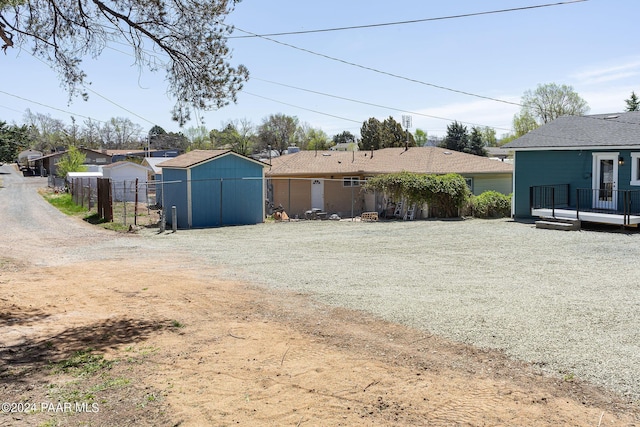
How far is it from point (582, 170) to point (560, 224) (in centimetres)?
336

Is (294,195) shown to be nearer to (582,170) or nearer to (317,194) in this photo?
(317,194)

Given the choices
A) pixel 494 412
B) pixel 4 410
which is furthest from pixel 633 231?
pixel 4 410

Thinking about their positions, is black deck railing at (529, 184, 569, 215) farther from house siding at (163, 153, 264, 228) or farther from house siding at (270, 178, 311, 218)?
house siding at (270, 178, 311, 218)

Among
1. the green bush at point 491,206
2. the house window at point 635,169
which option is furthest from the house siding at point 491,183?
the house window at point 635,169

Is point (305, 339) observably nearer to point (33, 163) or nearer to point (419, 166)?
point (419, 166)

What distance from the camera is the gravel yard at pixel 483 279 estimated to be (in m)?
6.88

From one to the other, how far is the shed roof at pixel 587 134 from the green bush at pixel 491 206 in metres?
2.95

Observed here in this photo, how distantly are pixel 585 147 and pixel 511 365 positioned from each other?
680 inches

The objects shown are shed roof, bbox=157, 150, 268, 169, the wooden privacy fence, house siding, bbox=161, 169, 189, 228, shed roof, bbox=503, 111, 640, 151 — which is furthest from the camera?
the wooden privacy fence

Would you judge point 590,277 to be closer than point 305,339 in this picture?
No

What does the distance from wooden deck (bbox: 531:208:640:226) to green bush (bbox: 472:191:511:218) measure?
4.09 m

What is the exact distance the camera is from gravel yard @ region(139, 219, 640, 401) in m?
6.88

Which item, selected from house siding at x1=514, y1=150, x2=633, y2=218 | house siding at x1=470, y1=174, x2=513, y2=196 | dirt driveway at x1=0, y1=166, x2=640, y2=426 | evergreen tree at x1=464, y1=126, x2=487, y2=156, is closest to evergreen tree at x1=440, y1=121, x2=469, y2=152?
evergreen tree at x1=464, y1=126, x2=487, y2=156

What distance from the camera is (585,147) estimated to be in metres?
21.0
